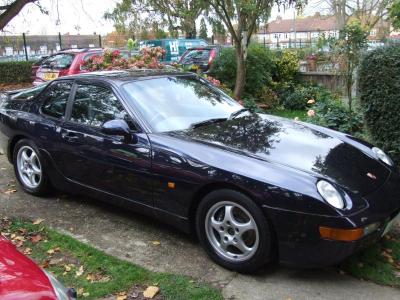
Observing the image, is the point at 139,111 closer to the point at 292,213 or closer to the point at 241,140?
the point at 241,140

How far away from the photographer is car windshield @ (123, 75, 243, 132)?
4.29 meters

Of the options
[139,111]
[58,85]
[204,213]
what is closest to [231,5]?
[58,85]

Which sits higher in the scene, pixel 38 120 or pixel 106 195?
pixel 38 120

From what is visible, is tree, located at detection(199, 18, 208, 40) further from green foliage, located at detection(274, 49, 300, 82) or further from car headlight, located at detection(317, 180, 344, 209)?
car headlight, located at detection(317, 180, 344, 209)

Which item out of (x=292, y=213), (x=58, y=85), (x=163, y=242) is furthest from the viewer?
(x=58, y=85)

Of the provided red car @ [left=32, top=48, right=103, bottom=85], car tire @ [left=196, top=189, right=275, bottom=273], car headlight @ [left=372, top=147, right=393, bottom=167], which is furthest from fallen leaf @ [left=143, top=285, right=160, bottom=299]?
red car @ [left=32, top=48, right=103, bottom=85]

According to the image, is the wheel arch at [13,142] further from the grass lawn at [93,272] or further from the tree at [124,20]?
the tree at [124,20]

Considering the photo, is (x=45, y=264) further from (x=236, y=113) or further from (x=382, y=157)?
(x=382, y=157)

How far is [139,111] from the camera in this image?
4.28 meters

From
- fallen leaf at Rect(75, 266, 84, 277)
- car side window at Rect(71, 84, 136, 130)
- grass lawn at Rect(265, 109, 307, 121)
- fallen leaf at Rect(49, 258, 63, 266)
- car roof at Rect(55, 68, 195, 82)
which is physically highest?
car roof at Rect(55, 68, 195, 82)

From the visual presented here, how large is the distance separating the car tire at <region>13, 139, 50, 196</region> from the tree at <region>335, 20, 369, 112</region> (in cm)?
459

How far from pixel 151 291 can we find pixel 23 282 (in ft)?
4.34

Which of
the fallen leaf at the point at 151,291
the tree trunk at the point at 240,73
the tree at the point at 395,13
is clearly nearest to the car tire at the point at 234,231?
the fallen leaf at the point at 151,291

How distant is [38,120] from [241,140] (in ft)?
7.93
